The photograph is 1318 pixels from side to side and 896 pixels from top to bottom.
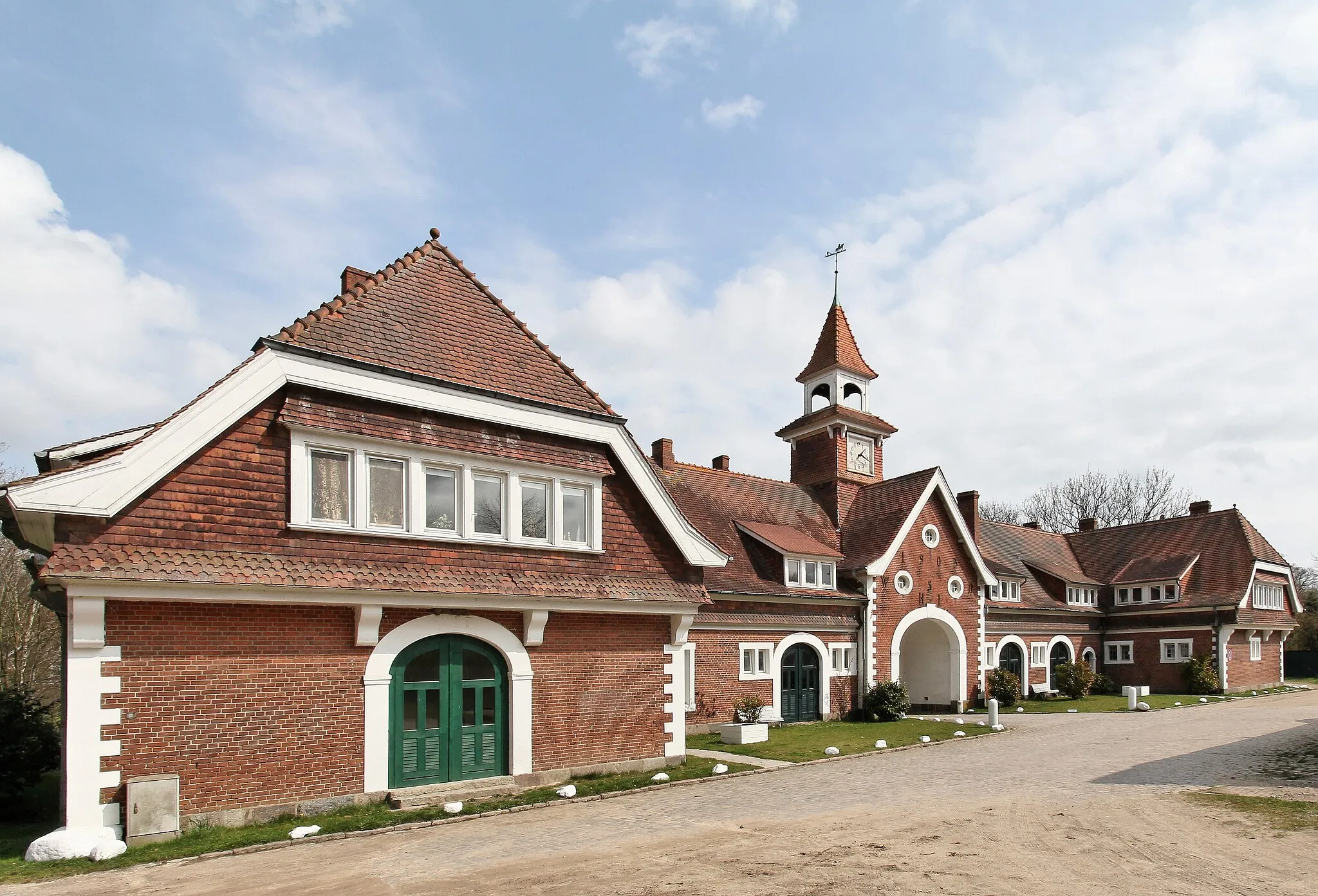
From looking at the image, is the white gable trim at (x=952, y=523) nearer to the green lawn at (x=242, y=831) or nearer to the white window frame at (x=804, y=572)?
the white window frame at (x=804, y=572)

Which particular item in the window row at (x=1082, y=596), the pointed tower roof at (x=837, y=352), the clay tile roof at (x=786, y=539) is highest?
the pointed tower roof at (x=837, y=352)

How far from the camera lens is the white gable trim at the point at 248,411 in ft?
33.7

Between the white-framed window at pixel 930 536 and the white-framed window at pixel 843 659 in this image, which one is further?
the white-framed window at pixel 930 536

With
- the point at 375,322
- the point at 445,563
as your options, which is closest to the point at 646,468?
the point at 445,563

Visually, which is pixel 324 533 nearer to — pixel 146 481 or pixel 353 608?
pixel 353 608

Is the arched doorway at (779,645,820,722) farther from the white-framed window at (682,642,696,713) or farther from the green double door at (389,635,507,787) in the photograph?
the green double door at (389,635,507,787)

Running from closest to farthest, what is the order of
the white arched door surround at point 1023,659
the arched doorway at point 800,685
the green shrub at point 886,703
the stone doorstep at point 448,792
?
1. the stone doorstep at point 448,792
2. the arched doorway at point 800,685
3. the green shrub at point 886,703
4. the white arched door surround at point 1023,659

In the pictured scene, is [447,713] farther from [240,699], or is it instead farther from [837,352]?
[837,352]

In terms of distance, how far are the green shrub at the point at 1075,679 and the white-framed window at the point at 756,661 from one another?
17.2 m

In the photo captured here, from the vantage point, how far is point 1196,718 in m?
25.8

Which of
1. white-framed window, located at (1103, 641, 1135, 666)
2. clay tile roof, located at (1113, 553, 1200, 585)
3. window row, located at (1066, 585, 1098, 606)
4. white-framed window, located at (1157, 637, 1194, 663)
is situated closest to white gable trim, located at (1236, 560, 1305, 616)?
clay tile roof, located at (1113, 553, 1200, 585)

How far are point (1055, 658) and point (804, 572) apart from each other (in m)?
17.4

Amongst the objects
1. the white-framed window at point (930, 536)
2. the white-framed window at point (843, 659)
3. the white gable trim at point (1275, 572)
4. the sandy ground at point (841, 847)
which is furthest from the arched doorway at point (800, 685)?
the white gable trim at point (1275, 572)

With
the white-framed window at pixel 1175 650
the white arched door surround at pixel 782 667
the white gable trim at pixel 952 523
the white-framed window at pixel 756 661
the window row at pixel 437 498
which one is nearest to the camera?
the window row at pixel 437 498
